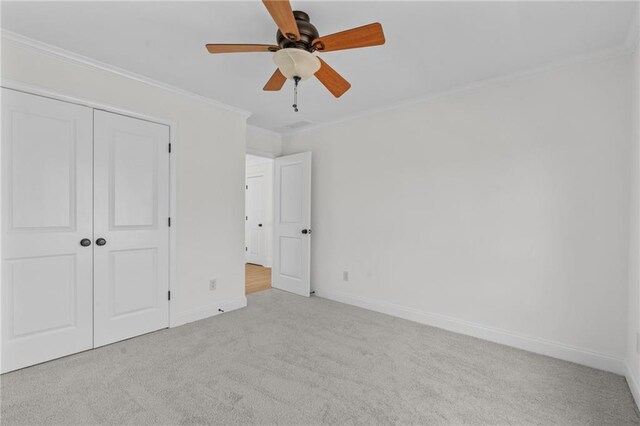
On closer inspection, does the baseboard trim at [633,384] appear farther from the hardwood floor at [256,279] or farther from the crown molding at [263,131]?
the crown molding at [263,131]

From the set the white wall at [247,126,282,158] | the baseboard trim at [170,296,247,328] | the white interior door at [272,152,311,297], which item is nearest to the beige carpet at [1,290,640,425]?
the baseboard trim at [170,296,247,328]

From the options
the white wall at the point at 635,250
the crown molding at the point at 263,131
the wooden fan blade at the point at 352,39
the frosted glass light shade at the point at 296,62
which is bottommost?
the white wall at the point at 635,250

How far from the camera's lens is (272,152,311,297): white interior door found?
4312mm

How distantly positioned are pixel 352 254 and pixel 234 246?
1535 mm

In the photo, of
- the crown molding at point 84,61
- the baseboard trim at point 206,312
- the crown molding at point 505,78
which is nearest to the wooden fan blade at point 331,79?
the crown molding at point 505,78

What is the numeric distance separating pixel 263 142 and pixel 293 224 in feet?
4.46

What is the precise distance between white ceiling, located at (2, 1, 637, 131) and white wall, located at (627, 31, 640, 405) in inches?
17.2

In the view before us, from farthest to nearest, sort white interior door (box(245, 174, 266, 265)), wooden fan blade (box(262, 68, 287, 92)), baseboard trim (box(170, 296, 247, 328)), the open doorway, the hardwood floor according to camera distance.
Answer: white interior door (box(245, 174, 266, 265)), the open doorway, the hardwood floor, baseboard trim (box(170, 296, 247, 328)), wooden fan blade (box(262, 68, 287, 92))

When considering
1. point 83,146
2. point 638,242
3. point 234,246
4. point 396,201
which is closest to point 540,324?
point 638,242

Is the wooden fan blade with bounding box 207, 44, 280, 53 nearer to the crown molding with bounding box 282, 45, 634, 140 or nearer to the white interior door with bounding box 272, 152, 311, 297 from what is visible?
the crown molding with bounding box 282, 45, 634, 140

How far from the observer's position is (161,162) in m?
3.08

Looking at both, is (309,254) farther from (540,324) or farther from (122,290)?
(540,324)

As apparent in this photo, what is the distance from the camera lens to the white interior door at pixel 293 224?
14.1 ft

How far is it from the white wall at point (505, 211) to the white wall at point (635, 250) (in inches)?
3.1
